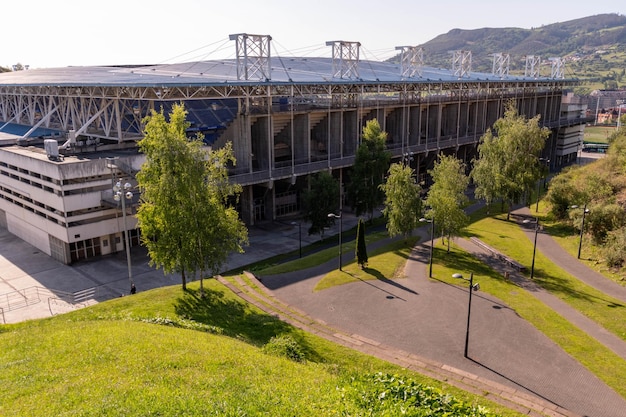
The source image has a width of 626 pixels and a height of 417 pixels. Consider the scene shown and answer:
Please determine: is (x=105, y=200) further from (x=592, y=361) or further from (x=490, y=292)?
(x=592, y=361)

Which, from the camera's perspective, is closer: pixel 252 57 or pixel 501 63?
pixel 252 57

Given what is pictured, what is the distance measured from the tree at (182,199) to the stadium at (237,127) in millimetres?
8759

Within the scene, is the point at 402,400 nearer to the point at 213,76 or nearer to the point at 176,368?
the point at 176,368

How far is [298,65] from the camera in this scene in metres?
71.9

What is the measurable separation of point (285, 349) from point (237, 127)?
34334mm

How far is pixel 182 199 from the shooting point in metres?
26.7

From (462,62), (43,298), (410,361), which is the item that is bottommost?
(43,298)

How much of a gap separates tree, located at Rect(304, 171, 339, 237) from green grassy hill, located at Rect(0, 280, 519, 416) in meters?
18.8

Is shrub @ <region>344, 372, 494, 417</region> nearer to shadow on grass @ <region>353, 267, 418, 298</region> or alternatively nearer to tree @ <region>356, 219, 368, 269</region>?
shadow on grass @ <region>353, 267, 418, 298</region>

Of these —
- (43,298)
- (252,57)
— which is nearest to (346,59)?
(252,57)

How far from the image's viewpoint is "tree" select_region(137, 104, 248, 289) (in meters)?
26.3

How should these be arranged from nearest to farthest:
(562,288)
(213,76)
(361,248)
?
(562,288), (361,248), (213,76)

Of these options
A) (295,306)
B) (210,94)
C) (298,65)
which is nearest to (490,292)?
(295,306)

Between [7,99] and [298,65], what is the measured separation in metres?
47.5
